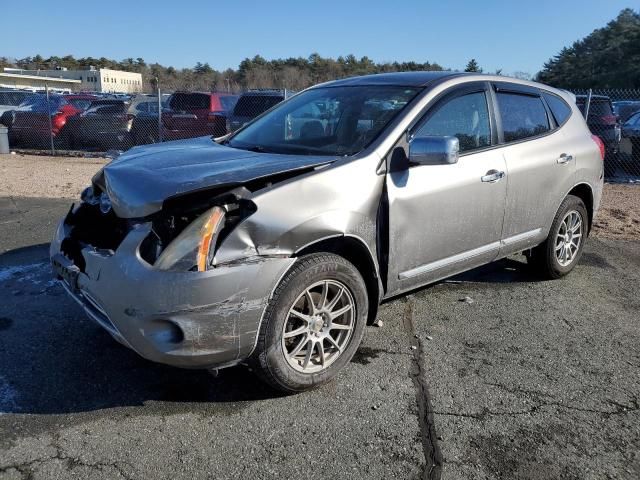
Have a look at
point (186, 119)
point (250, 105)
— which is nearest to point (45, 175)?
point (186, 119)

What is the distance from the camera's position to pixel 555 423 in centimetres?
298

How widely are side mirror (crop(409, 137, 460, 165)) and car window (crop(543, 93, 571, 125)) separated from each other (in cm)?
208

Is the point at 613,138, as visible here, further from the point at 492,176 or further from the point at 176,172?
the point at 176,172

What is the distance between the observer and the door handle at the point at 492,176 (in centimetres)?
407

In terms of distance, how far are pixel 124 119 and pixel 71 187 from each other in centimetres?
550

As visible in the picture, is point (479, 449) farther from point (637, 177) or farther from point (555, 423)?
point (637, 177)

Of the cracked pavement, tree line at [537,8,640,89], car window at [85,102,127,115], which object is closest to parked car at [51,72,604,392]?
the cracked pavement

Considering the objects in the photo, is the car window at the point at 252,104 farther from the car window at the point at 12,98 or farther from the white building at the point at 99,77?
the white building at the point at 99,77

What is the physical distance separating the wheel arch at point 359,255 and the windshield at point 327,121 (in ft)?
2.07

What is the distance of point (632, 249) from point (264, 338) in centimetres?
537

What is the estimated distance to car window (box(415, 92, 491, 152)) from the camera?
12.7 ft

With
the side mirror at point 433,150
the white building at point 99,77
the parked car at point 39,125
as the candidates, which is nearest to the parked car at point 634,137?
the side mirror at point 433,150

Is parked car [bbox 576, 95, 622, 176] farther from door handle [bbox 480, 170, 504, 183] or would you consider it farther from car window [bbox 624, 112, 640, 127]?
door handle [bbox 480, 170, 504, 183]

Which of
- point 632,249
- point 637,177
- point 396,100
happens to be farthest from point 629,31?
point 396,100
